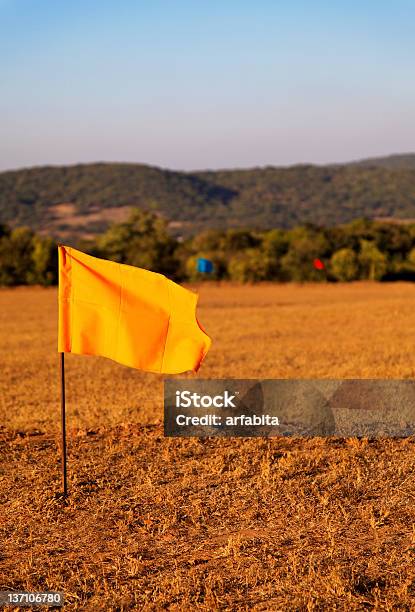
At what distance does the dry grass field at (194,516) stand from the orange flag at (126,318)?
183 cm

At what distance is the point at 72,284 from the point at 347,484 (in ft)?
13.8

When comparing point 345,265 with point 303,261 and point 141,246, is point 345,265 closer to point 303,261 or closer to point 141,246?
point 303,261

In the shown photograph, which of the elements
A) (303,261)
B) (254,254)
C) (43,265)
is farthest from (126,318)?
(303,261)

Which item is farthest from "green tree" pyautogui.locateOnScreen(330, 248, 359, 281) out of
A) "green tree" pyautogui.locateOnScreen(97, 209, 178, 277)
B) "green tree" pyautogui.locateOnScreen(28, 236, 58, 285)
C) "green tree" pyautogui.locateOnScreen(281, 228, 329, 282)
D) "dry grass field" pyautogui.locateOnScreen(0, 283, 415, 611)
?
"dry grass field" pyautogui.locateOnScreen(0, 283, 415, 611)

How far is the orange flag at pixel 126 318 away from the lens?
8.06m

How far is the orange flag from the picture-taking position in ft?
26.5

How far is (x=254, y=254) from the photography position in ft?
224

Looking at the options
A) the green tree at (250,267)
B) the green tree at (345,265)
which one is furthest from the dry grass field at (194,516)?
the green tree at (345,265)

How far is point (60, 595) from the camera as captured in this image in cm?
637

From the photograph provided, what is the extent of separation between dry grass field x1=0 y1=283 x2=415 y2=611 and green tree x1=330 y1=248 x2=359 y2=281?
52.9 m

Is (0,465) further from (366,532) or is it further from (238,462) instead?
(366,532)

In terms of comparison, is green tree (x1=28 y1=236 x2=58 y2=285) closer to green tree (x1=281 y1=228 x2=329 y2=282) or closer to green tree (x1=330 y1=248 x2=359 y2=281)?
green tree (x1=281 y1=228 x2=329 y2=282)

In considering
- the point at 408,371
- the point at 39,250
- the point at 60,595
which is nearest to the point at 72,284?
the point at 60,595

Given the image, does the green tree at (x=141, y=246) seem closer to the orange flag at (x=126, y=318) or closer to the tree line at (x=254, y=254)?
the tree line at (x=254, y=254)
